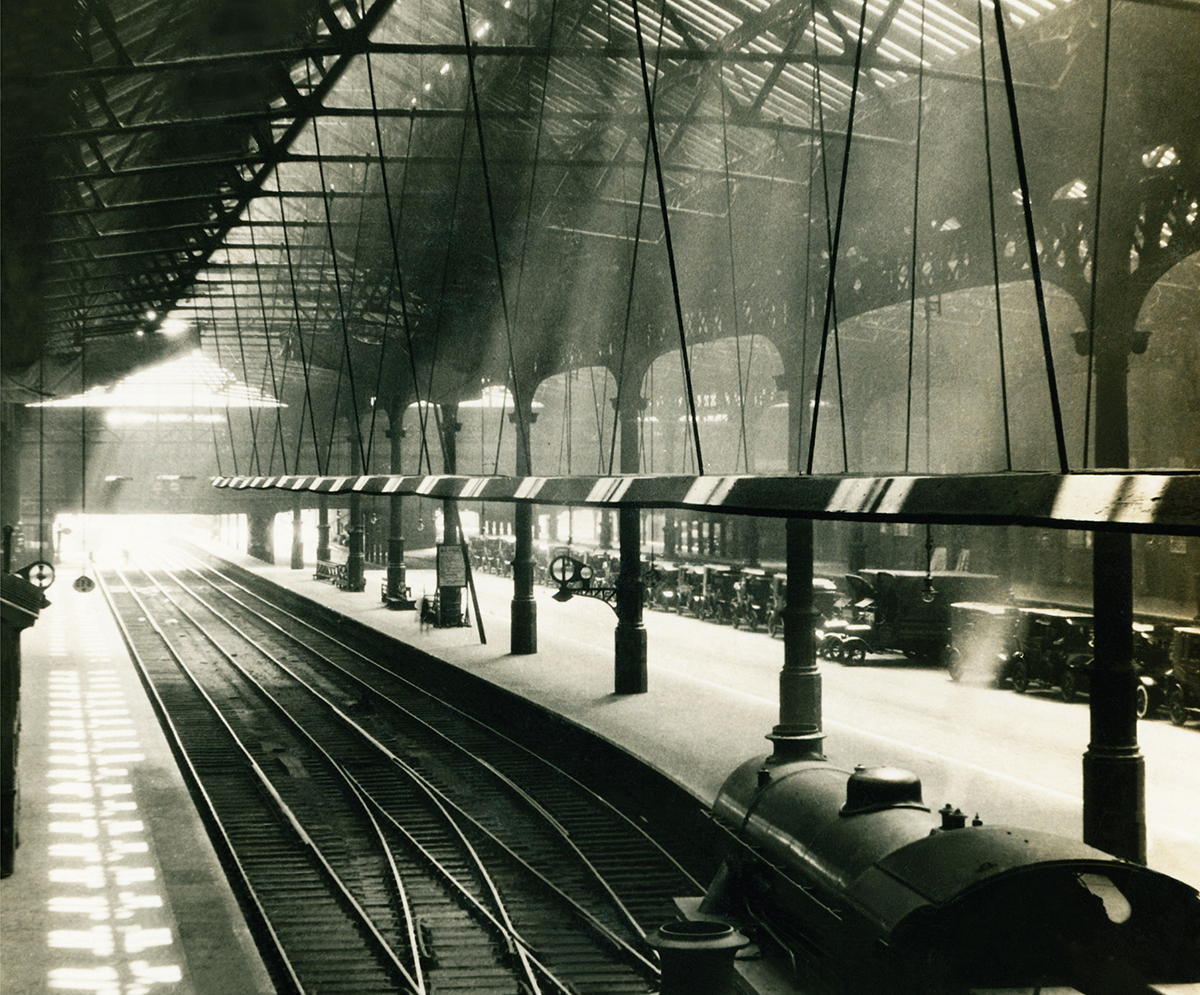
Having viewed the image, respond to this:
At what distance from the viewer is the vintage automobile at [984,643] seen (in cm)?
1980

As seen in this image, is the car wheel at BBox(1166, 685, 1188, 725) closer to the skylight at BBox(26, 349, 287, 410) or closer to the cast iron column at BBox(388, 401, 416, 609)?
the cast iron column at BBox(388, 401, 416, 609)

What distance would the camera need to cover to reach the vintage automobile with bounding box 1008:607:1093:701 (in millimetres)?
18500

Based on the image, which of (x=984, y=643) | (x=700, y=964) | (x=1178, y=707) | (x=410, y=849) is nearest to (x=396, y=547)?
(x=984, y=643)

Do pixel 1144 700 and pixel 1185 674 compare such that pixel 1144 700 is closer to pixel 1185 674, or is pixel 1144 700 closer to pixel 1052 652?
pixel 1185 674

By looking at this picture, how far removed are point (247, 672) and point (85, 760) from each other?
8.96m

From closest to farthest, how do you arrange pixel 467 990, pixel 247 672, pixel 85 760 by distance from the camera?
pixel 467 990, pixel 85 760, pixel 247 672

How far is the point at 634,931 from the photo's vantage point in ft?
31.9

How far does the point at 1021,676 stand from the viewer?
19344 millimetres

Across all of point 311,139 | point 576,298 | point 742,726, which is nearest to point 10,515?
point 311,139

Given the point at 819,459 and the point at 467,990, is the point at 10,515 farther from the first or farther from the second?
the point at 467,990

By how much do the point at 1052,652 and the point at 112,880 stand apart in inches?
554

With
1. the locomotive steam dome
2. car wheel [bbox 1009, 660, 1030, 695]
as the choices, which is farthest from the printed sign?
the locomotive steam dome

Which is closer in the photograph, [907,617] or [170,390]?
[907,617]

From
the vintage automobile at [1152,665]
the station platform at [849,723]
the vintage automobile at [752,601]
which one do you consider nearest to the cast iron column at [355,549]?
the station platform at [849,723]
